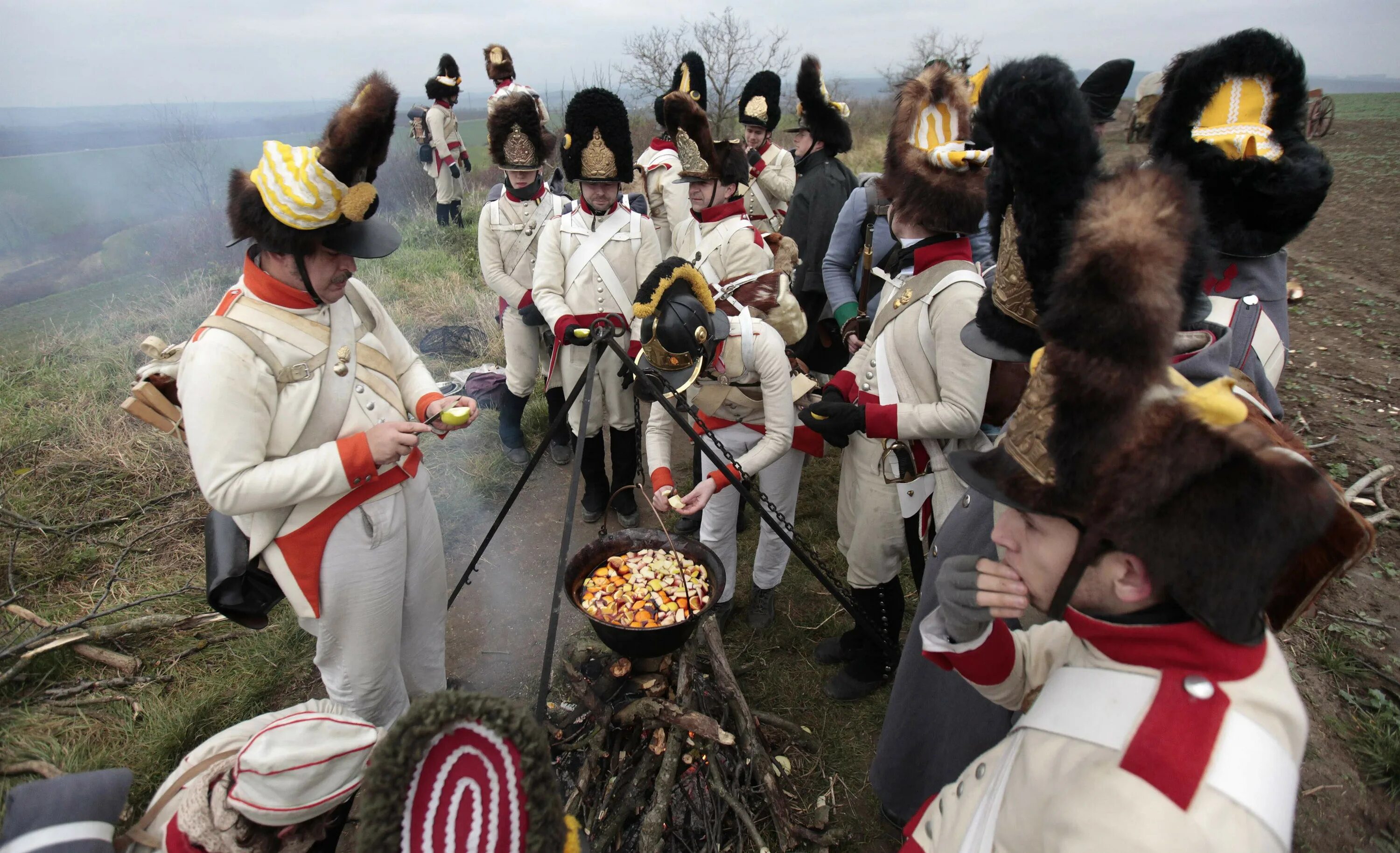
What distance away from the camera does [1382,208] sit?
11.9 m

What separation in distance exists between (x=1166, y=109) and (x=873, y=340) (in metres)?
1.44

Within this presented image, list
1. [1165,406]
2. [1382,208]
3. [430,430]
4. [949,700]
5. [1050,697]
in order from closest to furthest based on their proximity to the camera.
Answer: [1165,406], [1050,697], [949,700], [430,430], [1382,208]

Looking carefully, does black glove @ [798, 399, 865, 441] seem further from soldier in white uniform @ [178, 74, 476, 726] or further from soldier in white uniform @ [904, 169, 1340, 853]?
soldier in white uniform @ [178, 74, 476, 726]

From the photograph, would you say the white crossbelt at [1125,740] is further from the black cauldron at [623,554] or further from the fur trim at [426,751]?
the black cauldron at [623,554]

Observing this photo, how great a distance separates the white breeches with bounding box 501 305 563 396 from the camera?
5.31 m

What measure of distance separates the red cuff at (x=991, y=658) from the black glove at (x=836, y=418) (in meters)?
1.10

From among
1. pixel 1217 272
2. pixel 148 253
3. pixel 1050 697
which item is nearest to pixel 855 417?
pixel 1050 697

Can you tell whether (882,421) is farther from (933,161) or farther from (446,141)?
(446,141)

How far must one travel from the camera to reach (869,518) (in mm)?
3033

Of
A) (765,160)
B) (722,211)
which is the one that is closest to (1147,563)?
(722,211)

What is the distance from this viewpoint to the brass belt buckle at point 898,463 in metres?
2.74

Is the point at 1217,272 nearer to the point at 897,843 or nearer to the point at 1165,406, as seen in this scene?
the point at 1165,406

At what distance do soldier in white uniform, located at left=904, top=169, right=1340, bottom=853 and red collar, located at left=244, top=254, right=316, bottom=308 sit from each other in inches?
90.7

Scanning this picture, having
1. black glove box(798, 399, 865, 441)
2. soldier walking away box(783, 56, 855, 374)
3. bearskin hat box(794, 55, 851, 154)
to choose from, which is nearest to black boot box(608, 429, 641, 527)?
soldier walking away box(783, 56, 855, 374)
